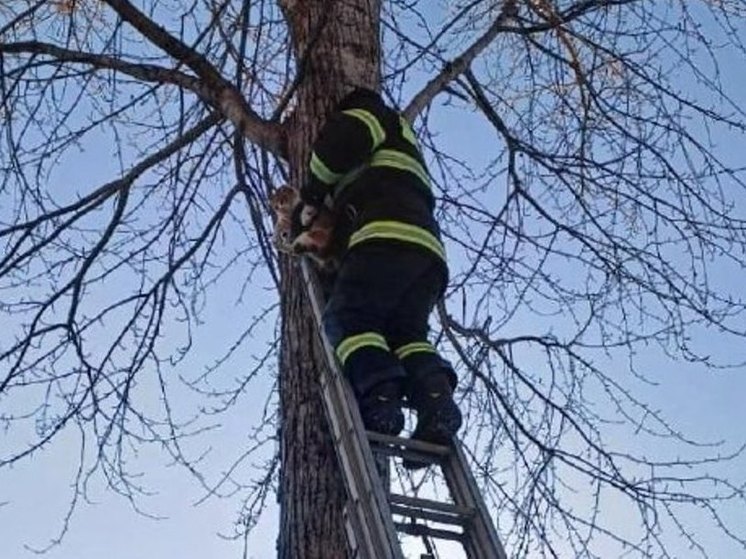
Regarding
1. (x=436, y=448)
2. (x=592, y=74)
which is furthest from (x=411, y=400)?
(x=592, y=74)

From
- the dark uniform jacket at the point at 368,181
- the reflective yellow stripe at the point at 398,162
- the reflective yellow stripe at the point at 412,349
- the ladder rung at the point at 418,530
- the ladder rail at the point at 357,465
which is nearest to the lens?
the ladder rail at the point at 357,465

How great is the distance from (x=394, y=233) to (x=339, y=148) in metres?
0.31

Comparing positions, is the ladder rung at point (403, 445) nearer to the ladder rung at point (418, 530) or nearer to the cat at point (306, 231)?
the ladder rung at point (418, 530)

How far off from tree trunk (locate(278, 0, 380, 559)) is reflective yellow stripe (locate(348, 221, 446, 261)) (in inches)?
13.5

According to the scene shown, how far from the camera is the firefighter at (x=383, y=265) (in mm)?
3055

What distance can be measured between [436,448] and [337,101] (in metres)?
1.34

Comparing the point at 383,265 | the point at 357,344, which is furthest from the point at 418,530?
the point at 383,265

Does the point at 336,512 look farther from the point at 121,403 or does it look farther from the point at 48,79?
the point at 48,79

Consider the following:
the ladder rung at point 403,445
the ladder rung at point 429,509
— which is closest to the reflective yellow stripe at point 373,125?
the ladder rung at point 403,445

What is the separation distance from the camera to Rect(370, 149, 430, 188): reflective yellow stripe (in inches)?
136

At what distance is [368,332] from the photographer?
314cm

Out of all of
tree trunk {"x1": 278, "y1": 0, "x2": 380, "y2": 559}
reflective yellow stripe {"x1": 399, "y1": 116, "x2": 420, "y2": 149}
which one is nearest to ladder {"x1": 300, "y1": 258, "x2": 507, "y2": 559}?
tree trunk {"x1": 278, "y1": 0, "x2": 380, "y2": 559}

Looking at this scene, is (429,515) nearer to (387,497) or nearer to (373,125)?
(387,497)

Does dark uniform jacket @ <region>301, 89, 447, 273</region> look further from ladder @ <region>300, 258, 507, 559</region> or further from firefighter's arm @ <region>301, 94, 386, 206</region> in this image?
ladder @ <region>300, 258, 507, 559</region>
